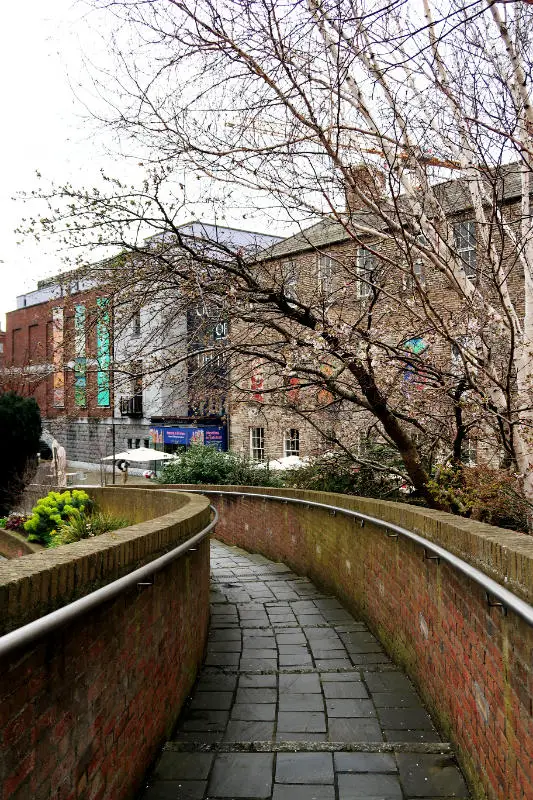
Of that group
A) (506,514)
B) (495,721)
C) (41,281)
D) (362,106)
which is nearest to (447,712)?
(495,721)

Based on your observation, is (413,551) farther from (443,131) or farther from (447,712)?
(443,131)

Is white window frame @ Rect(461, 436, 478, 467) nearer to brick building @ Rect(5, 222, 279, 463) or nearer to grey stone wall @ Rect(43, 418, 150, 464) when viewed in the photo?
brick building @ Rect(5, 222, 279, 463)

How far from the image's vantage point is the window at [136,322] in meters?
7.33

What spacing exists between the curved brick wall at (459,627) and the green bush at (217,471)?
24.3 ft

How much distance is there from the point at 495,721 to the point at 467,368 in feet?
11.2

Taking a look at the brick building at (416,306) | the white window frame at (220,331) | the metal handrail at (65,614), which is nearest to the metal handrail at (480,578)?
the metal handrail at (65,614)

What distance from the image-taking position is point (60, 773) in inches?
92.4

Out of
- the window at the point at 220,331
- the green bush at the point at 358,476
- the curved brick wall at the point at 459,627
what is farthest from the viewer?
the green bush at the point at 358,476

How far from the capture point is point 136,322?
309 inches

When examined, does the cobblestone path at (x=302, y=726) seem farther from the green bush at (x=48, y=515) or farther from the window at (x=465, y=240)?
the green bush at (x=48, y=515)

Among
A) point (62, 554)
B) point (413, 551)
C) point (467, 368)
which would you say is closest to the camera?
point (62, 554)

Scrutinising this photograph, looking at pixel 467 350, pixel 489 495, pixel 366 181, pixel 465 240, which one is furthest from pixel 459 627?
pixel 465 240

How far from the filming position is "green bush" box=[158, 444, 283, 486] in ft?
49.6

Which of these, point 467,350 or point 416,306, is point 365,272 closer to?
point 416,306
